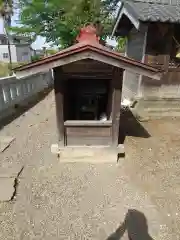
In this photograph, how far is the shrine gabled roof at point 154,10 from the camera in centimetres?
604

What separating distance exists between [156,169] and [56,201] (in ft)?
7.81

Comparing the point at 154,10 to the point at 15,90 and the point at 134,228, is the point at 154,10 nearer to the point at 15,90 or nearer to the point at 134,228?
the point at 15,90

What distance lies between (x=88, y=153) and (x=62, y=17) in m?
15.0

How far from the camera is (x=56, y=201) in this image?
3578mm

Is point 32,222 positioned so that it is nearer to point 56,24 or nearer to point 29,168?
point 29,168

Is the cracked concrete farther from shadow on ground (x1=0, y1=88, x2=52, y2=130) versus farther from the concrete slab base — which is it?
shadow on ground (x1=0, y1=88, x2=52, y2=130)

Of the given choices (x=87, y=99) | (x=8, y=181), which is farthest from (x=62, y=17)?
(x=8, y=181)

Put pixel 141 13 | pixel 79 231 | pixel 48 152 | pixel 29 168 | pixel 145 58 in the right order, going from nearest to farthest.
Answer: pixel 79 231, pixel 29 168, pixel 48 152, pixel 141 13, pixel 145 58

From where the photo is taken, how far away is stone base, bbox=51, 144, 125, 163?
4691 millimetres

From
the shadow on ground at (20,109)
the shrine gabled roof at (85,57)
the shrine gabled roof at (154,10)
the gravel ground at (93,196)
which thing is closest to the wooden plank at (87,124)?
the gravel ground at (93,196)

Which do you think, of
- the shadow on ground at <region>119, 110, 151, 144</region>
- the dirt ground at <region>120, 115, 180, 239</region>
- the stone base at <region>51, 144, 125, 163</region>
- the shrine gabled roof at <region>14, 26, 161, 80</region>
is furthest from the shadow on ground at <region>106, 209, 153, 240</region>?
the shadow on ground at <region>119, 110, 151, 144</region>

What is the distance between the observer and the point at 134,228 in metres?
3.06

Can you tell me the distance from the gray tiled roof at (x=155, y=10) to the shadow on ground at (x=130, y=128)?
3384 millimetres

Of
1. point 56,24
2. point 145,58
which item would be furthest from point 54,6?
point 145,58
